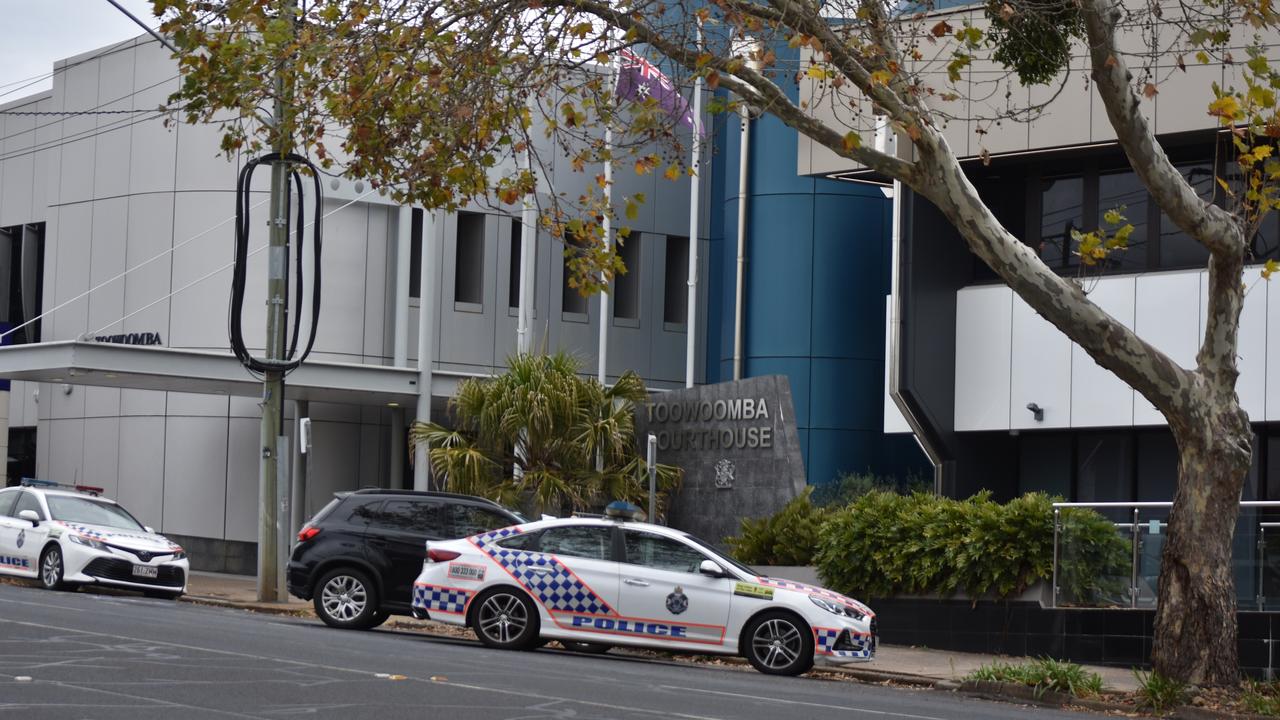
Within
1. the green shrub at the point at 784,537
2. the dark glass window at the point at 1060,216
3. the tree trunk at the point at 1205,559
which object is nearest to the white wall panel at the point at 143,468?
the green shrub at the point at 784,537

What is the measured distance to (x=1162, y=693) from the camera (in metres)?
14.6

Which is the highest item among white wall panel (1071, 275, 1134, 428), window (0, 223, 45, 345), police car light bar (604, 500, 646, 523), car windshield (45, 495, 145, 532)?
window (0, 223, 45, 345)

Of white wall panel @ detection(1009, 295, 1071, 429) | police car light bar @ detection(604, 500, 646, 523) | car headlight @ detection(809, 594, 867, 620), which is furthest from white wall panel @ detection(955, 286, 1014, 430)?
car headlight @ detection(809, 594, 867, 620)

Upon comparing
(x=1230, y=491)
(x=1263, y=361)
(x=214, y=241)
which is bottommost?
(x=1230, y=491)

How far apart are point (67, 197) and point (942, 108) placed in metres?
17.5

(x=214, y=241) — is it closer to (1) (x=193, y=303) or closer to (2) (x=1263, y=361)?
(1) (x=193, y=303)

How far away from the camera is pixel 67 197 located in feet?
110

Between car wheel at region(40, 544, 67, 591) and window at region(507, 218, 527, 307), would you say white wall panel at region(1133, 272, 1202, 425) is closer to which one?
window at region(507, 218, 527, 307)

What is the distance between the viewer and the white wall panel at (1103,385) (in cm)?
2483

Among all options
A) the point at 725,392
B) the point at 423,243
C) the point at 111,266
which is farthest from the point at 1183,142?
the point at 111,266

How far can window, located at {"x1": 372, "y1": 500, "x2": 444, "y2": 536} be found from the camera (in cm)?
1950

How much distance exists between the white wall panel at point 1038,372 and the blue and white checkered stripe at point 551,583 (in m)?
10.7

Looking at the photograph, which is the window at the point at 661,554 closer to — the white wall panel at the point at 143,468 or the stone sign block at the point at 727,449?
the stone sign block at the point at 727,449

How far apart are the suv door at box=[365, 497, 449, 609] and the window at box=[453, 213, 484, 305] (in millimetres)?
13733
